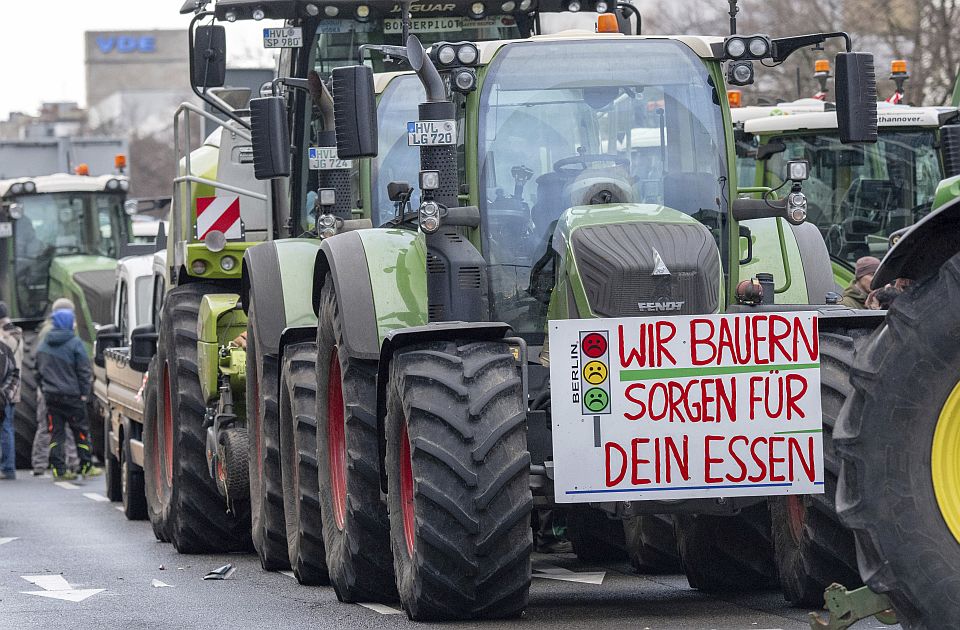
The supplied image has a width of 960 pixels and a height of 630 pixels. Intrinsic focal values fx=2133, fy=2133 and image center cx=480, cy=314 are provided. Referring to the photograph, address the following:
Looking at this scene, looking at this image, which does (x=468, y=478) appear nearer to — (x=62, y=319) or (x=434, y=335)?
(x=434, y=335)

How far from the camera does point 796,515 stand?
9484 millimetres

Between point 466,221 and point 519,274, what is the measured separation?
0.36 m

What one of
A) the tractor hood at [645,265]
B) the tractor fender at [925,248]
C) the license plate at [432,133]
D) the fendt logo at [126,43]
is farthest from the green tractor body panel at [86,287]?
the fendt logo at [126,43]

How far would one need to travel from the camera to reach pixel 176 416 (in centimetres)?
1482

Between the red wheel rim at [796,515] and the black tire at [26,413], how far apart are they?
1629 centimetres

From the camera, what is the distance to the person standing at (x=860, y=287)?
14.8 meters

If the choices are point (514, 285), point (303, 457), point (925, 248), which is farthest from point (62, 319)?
point (925, 248)

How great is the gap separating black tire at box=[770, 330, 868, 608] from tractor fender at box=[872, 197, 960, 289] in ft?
7.60

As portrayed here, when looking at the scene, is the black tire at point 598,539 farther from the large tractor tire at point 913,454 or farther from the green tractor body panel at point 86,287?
the green tractor body panel at point 86,287

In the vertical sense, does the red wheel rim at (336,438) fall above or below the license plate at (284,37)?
below

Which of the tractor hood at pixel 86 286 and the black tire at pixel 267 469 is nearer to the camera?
the black tire at pixel 267 469

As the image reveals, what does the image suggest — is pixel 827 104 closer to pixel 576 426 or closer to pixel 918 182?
pixel 918 182

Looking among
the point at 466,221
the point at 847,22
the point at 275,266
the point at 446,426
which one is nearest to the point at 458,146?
the point at 466,221

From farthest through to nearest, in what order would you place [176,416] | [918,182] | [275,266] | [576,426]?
[918,182]
[176,416]
[275,266]
[576,426]
